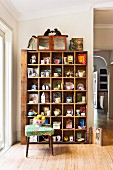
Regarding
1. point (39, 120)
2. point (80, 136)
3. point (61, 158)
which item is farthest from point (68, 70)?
point (61, 158)

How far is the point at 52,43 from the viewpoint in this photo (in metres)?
4.87

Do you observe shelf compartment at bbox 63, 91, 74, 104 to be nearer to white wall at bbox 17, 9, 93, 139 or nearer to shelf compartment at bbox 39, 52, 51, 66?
white wall at bbox 17, 9, 93, 139

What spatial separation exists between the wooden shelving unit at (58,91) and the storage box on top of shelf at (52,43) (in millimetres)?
83

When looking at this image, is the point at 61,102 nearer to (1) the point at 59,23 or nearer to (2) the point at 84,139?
(2) the point at 84,139

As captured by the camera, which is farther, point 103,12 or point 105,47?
point 105,47

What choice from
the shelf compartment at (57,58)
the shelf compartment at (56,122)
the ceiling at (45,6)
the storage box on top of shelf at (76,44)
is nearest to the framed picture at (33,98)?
the shelf compartment at (56,122)

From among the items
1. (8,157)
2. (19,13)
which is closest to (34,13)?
(19,13)

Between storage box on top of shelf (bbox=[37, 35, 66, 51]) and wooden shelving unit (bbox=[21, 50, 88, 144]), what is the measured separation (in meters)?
0.08

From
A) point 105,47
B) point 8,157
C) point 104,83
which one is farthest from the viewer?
point 104,83

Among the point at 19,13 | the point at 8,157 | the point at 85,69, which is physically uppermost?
the point at 19,13

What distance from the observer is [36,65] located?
4914 mm

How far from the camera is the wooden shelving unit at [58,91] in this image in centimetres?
484

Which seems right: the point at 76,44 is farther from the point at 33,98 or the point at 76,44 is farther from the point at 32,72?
the point at 33,98

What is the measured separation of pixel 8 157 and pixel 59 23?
9.66ft
